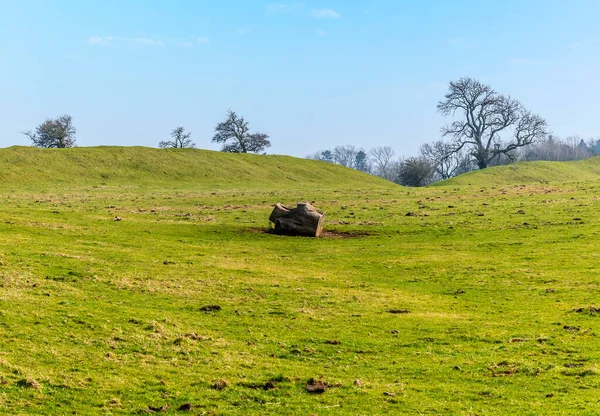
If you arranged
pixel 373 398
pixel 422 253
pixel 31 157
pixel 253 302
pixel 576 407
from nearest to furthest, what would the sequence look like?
pixel 576 407
pixel 373 398
pixel 253 302
pixel 422 253
pixel 31 157

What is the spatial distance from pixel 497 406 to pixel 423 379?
175 centimetres

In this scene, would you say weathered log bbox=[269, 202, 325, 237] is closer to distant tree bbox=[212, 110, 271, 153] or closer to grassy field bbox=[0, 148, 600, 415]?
grassy field bbox=[0, 148, 600, 415]

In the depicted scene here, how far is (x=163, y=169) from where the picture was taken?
77.8m

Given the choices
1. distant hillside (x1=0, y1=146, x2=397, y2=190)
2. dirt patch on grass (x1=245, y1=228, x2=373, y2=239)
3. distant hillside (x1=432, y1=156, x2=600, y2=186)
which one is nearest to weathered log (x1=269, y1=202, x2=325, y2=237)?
dirt patch on grass (x1=245, y1=228, x2=373, y2=239)

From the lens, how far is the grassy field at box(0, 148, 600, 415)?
1069 centimetres

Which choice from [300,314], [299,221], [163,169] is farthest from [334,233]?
[163,169]

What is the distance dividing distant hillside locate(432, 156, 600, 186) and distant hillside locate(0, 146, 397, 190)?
11.4 m

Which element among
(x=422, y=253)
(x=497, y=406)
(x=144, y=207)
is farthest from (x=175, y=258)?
(x=144, y=207)

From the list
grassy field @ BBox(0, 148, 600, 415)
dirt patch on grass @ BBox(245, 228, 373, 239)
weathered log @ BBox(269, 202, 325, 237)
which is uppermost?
weathered log @ BBox(269, 202, 325, 237)

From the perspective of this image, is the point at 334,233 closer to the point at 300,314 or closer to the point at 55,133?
the point at 300,314

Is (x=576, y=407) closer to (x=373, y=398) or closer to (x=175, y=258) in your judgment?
(x=373, y=398)

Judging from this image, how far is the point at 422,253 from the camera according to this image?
27500 mm

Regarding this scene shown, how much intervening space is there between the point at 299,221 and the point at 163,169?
49.2 meters

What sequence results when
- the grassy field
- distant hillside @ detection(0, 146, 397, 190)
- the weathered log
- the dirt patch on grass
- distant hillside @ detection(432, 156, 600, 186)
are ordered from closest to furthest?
1. the grassy field
2. the weathered log
3. the dirt patch on grass
4. distant hillside @ detection(0, 146, 397, 190)
5. distant hillside @ detection(432, 156, 600, 186)
